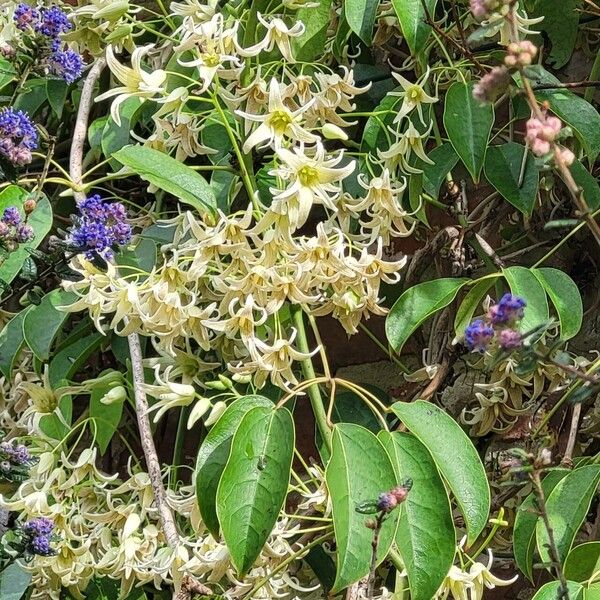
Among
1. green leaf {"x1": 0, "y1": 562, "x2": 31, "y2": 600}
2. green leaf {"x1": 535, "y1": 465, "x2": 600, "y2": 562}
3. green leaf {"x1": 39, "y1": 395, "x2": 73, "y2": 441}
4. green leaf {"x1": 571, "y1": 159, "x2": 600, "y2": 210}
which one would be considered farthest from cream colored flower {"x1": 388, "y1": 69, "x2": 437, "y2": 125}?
green leaf {"x1": 0, "y1": 562, "x2": 31, "y2": 600}

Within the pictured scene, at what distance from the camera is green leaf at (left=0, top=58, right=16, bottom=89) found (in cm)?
137

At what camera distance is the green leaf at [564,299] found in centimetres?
106

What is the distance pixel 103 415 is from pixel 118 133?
362 millimetres

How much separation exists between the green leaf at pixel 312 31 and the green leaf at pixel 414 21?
12 cm

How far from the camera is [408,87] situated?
119 cm

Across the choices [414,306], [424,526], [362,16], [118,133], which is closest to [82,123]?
[118,133]

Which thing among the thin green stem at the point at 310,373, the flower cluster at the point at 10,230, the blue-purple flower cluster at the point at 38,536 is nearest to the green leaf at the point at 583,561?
the thin green stem at the point at 310,373

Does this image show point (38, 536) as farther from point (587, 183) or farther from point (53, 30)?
point (587, 183)

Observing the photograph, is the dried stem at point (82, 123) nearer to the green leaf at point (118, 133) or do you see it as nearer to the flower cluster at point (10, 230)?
the green leaf at point (118, 133)

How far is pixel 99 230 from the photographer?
1100 mm

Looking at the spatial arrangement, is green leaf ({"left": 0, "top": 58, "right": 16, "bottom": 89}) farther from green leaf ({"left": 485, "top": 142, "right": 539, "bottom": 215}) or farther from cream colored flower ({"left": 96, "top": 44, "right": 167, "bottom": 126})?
green leaf ({"left": 485, "top": 142, "right": 539, "bottom": 215})

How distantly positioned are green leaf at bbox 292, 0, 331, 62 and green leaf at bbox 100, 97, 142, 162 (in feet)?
0.77

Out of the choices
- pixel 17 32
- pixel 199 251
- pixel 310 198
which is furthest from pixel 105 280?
pixel 17 32

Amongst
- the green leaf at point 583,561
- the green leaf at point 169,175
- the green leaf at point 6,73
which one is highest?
the green leaf at point 169,175
